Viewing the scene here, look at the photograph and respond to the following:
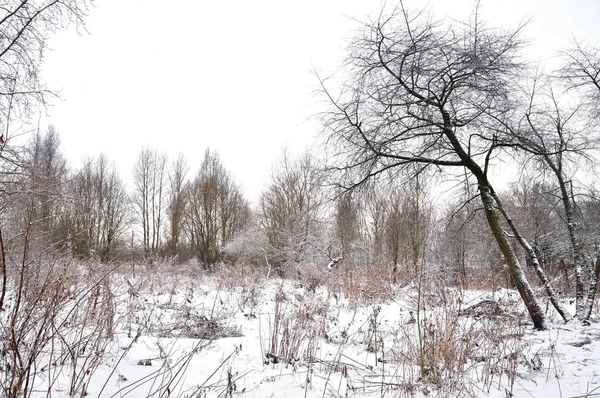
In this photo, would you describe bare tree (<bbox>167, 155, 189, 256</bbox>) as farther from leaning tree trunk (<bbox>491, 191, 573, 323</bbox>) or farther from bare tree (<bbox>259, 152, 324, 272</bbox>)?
leaning tree trunk (<bbox>491, 191, 573, 323</bbox>)

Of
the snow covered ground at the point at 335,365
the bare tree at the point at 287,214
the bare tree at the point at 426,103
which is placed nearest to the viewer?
the snow covered ground at the point at 335,365

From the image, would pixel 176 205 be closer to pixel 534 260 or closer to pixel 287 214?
pixel 287 214

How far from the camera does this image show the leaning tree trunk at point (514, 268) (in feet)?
16.7

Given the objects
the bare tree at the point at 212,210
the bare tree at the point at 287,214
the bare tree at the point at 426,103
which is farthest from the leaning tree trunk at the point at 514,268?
the bare tree at the point at 212,210

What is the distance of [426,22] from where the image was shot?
5.00 meters

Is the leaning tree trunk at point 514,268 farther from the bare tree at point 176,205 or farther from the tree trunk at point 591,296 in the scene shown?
the bare tree at point 176,205

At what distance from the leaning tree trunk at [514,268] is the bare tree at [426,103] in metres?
0.01

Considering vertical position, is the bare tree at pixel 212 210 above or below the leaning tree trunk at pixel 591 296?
above

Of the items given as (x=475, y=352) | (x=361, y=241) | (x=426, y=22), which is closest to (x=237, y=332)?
(x=475, y=352)

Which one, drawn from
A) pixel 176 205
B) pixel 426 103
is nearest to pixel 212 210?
pixel 176 205

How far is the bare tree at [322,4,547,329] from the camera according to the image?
505cm

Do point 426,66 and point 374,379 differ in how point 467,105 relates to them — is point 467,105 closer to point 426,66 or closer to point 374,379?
point 426,66

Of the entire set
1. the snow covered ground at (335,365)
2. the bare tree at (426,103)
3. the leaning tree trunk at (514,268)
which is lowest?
the snow covered ground at (335,365)

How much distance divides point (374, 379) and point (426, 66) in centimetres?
430
